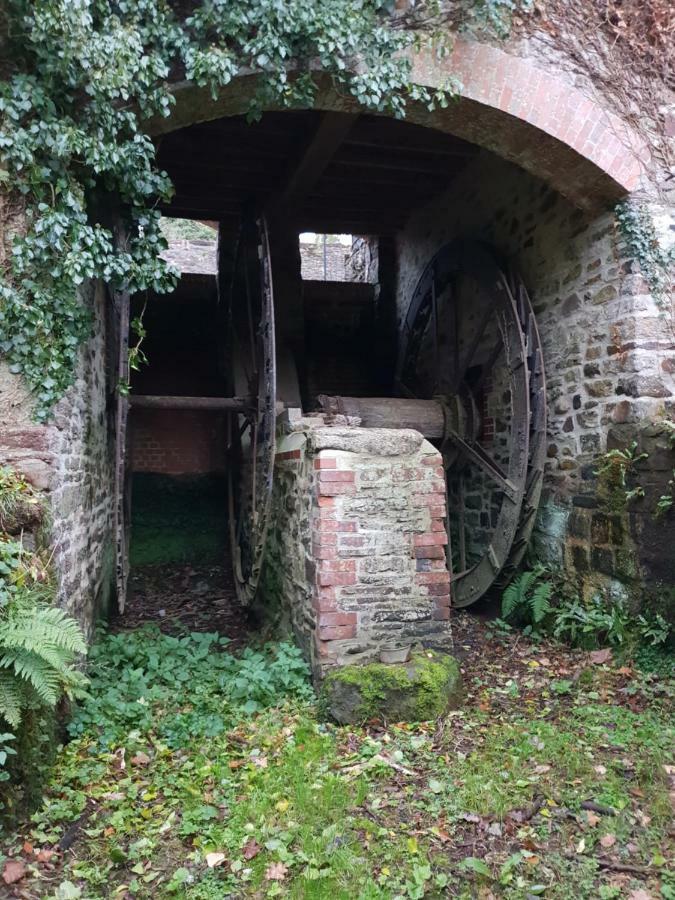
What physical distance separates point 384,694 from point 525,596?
204 centimetres

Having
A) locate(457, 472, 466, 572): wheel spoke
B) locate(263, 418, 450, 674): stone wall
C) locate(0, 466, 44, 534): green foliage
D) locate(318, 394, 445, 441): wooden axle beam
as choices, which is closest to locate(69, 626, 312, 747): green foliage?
locate(263, 418, 450, 674): stone wall

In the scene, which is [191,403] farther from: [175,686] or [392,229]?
[392,229]

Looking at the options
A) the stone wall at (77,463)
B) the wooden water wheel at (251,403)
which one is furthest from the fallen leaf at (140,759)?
the wooden water wheel at (251,403)

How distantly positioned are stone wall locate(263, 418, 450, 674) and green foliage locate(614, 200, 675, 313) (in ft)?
6.49

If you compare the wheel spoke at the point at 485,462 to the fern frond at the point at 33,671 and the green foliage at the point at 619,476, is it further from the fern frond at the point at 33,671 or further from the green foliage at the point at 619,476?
the fern frond at the point at 33,671

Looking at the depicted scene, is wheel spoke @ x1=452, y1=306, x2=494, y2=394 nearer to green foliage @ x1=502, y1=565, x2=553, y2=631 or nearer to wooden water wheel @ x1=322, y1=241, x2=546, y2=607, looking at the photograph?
wooden water wheel @ x1=322, y1=241, x2=546, y2=607

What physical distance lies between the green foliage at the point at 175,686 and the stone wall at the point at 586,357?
7.37 feet

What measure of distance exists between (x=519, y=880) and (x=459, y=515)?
13.5 feet

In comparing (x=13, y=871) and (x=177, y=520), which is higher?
(x=177, y=520)

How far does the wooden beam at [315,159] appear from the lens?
4.68m

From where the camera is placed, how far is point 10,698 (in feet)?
7.30

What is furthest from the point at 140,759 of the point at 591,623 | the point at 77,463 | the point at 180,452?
the point at 180,452

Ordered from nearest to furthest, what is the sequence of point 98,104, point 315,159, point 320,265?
point 98,104 → point 315,159 → point 320,265

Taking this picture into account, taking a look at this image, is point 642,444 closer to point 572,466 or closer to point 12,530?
point 572,466
